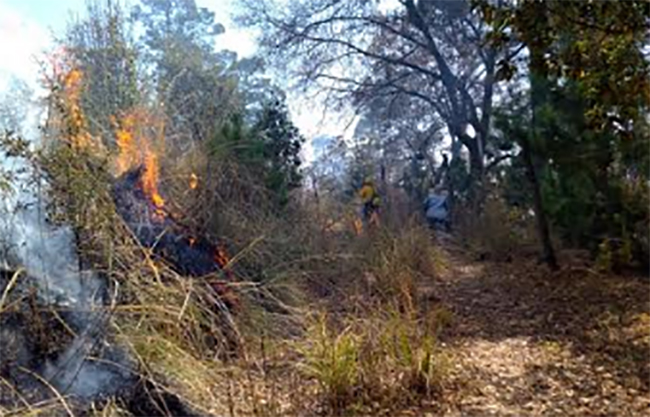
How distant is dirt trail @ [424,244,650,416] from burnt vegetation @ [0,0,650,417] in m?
A: 0.02

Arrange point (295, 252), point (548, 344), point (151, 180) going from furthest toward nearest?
point (295, 252) < point (151, 180) < point (548, 344)

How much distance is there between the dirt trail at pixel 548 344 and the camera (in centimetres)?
354

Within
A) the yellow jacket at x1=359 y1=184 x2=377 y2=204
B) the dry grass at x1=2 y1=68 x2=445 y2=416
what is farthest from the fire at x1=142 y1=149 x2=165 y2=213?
the yellow jacket at x1=359 y1=184 x2=377 y2=204

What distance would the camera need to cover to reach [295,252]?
595cm

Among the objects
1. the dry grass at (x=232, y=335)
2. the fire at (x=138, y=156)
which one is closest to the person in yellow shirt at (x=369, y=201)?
the fire at (x=138, y=156)

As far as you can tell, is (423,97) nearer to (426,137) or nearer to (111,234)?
(426,137)

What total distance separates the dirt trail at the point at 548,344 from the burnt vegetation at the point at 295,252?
2 cm

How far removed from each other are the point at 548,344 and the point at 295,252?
241 cm

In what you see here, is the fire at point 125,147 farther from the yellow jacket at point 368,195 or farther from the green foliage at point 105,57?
the yellow jacket at point 368,195

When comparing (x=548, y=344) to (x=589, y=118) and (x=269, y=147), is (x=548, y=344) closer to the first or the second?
(x=589, y=118)

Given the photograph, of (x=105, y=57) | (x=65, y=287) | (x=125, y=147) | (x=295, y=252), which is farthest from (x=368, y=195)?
(x=65, y=287)

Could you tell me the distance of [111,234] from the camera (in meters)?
3.55

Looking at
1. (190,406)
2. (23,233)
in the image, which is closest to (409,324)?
(190,406)

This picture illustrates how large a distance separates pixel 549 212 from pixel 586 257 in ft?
3.26
